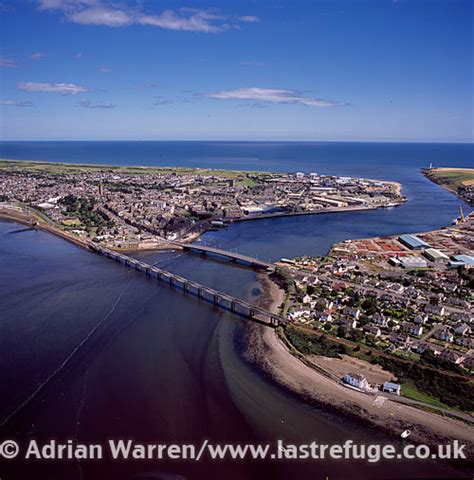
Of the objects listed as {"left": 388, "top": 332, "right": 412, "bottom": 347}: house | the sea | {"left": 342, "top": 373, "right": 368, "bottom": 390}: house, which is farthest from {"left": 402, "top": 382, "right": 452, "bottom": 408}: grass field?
{"left": 388, "top": 332, "right": 412, "bottom": 347}: house

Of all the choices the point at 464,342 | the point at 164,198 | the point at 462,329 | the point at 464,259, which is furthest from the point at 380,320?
the point at 164,198

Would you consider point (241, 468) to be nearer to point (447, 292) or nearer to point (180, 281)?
point (180, 281)

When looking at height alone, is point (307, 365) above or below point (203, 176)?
Answer: below

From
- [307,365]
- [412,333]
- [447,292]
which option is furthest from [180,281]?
[447,292]

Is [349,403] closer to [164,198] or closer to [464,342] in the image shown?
[464,342]

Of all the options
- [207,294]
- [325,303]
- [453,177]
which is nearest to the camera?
[325,303]

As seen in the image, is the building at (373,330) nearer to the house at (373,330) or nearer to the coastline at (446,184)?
the house at (373,330)
